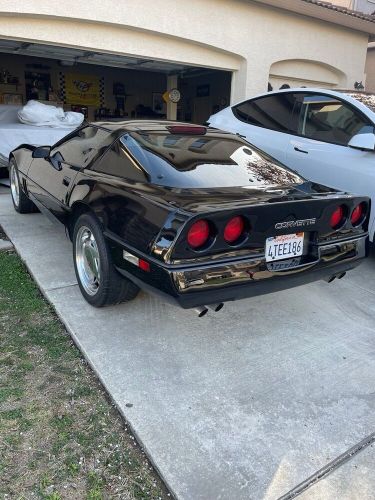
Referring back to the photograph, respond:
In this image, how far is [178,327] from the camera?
2.86 metres

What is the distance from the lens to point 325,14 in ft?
28.2

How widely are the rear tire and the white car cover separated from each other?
7.79 feet

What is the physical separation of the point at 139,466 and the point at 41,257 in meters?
2.44

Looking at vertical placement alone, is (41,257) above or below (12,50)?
below

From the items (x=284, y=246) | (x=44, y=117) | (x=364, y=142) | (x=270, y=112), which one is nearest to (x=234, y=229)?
(x=284, y=246)

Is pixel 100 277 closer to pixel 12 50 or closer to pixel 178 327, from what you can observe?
pixel 178 327

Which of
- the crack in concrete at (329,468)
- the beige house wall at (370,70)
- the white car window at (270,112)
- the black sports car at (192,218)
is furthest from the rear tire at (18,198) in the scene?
the beige house wall at (370,70)

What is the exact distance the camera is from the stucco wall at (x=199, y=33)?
6.23m

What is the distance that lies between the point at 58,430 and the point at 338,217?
2095mm

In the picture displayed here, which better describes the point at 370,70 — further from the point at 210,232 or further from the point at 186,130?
the point at 210,232

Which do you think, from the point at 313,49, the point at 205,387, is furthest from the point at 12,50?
the point at 205,387

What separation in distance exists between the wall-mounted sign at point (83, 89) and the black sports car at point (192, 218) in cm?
1094

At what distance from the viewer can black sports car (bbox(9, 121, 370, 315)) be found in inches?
86.1

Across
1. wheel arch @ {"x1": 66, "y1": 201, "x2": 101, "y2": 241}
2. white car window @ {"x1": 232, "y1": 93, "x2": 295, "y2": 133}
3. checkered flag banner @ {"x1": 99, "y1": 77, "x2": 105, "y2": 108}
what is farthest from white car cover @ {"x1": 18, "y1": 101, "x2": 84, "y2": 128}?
checkered flag banner @ {"x1": 99, "y1": 77, "x2": 105, "y2": 108}
